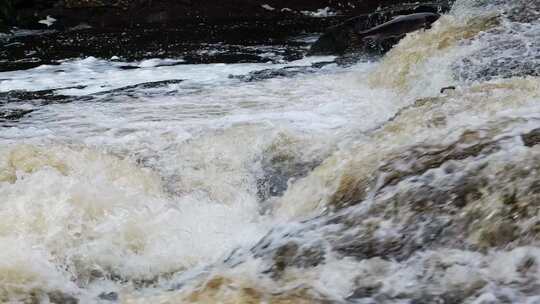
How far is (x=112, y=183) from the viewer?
454cm

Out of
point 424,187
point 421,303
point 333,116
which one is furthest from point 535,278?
point 333,116

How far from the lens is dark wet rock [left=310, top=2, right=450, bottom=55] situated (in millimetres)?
9805

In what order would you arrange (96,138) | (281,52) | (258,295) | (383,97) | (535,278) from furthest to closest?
(281,52), (383,97), (96,138), (258,295), (535,278)

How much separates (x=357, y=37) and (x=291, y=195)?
6.49 m

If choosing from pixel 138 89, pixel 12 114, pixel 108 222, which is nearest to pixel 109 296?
pixel 108 222

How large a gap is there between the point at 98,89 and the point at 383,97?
400 centimetres

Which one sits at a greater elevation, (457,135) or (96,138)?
(457,135)

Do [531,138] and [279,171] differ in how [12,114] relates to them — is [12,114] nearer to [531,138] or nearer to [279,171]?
[279,171]

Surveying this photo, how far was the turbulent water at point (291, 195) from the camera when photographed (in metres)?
2.69

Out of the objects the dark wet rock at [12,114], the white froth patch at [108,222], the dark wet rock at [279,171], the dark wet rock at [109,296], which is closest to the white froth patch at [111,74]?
the dark wet rock at [12,114]

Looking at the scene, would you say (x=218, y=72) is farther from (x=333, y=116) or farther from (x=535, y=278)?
(x=535, y=278)

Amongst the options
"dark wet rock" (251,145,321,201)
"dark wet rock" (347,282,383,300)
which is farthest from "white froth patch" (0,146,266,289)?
"dark wet rock" (347,282,383,300)

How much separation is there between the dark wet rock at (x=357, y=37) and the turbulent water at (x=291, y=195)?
2561 mm

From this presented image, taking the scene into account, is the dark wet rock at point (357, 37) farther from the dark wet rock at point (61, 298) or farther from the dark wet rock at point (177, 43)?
the dark wet rock at point (61, 298)
